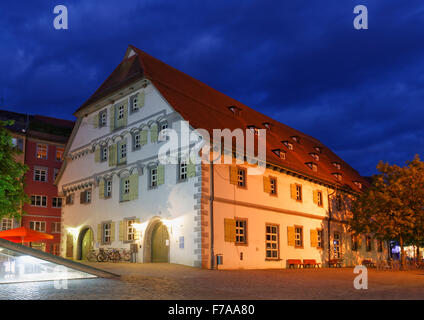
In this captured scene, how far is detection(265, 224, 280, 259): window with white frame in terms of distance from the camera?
28891mm

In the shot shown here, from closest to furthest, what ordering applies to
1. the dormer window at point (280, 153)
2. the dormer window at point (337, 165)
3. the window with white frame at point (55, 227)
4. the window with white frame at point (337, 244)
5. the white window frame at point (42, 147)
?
the dormer window at point (280, 153), the window with white frame at point (337, 244), the dormer window at point (337, 165), the window with white frame at point (55, 227), the white window frame at point (42, 147)

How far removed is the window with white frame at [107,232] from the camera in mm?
31000

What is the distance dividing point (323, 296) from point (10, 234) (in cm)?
1675

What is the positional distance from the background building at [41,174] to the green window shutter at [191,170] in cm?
2501

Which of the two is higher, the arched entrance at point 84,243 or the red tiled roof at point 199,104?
the red tiled roof at point 199,104

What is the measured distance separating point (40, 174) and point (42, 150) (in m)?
2.42

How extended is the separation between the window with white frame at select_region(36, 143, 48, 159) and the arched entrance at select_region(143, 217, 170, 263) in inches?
937

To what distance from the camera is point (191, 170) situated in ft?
83.6

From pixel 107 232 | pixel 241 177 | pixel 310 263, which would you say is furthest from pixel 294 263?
pixel 107 232

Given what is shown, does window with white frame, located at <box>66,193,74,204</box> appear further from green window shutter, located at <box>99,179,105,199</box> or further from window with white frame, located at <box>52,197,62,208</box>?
window with white frame, located at <box>52,197,62,208</box>

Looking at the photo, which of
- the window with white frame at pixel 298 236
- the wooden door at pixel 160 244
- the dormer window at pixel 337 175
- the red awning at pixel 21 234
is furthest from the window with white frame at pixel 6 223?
the dormer window at pixel 337 175

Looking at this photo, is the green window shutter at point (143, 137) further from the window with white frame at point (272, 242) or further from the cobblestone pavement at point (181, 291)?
the cobblestone pavement at point (181, 291)

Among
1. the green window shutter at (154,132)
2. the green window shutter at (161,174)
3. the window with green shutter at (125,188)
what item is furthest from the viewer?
the window with green shutter at (125,188)
